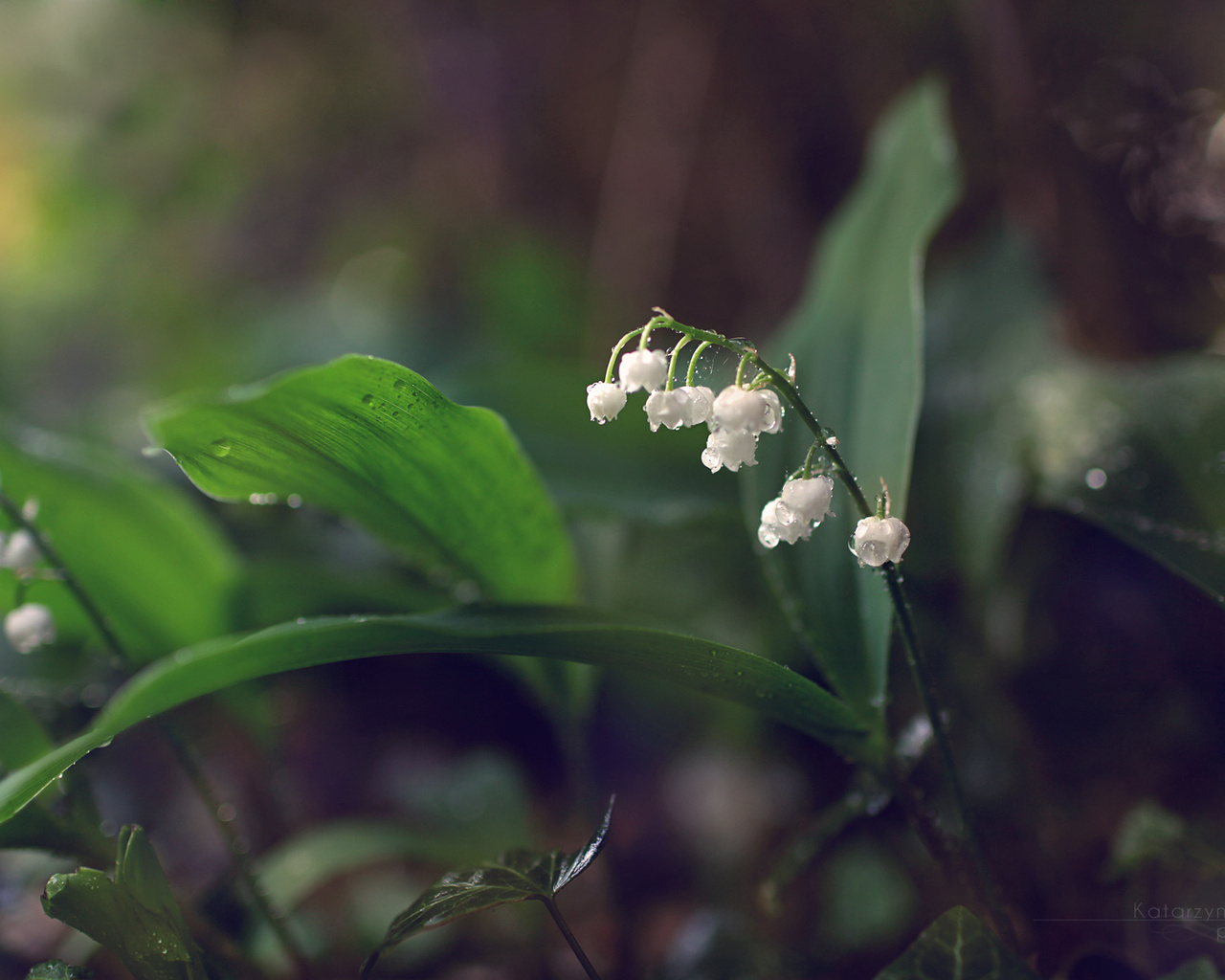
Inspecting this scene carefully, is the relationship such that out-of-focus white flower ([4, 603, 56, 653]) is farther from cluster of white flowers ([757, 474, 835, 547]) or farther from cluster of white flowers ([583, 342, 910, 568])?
cluster of white flowers ([757, 474, 835, 547])

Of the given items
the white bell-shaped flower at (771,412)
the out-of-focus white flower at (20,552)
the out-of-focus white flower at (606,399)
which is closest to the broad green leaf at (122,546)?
the out-of-focus white flower at (20,552)

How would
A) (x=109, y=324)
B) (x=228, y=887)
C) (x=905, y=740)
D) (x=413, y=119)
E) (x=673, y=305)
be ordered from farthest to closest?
(x=109, y=324), (x=413, y=119), (x=673, y=305), (x=228, y=887), (x=905, y=740)

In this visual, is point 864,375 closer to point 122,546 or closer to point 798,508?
point 798,508

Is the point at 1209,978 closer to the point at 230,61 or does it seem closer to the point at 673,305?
the point at 673,305

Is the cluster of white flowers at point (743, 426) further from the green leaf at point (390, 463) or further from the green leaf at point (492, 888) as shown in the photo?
the green leaf at point (492, 888)

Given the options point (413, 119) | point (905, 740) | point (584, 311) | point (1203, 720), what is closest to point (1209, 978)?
point (905, 740)
